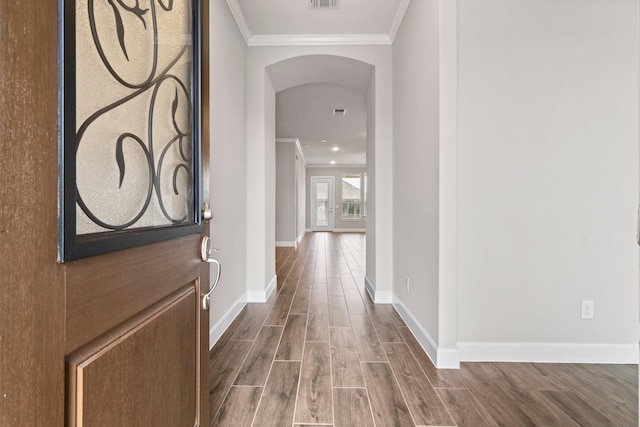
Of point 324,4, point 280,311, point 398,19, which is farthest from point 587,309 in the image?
point 324,4

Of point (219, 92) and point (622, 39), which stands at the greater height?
point (622, 39)

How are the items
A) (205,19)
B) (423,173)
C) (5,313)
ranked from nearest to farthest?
(5,313), (205,19), (423,173)

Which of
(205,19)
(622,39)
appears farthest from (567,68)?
(205,19)

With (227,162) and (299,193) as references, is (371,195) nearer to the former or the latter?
(227,162)

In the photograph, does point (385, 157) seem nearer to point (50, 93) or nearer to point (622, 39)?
point (622, 39)

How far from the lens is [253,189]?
10.7 ft

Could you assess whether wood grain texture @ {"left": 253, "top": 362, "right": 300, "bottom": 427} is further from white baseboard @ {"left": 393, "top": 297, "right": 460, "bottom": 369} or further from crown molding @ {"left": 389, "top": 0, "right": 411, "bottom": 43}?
crown molding @ {"left": 389, "top": 0, "right": 411, "bottom": 43}

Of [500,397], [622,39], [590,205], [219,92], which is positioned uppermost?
[622,39]

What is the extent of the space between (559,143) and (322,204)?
36.0ft

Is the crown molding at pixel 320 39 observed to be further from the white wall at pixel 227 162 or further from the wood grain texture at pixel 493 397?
the wood grain texture at pixel 493 397

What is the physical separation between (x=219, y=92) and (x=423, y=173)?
1.65 metres

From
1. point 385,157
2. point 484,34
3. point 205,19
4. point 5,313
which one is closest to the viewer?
point 5,313

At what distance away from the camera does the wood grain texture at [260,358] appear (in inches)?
70.9

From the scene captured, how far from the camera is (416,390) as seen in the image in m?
1.71
